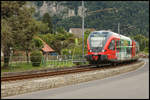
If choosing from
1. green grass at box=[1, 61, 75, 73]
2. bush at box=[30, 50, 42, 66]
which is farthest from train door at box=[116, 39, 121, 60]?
bush at box=[30, 50, 42, 66]

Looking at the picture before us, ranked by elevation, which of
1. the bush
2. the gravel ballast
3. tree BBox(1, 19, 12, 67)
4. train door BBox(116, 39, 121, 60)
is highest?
tree BBox(1, 19, 12, 67)

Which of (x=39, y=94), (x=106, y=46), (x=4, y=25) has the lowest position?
(x=39, y=94)

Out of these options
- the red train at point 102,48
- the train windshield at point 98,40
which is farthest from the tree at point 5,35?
the train windshield at point 98,40

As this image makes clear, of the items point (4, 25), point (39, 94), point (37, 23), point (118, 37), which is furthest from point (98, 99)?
point (37, 23)

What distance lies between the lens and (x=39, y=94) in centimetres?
1186

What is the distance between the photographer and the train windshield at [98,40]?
24.0m

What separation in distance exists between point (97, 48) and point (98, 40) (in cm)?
74

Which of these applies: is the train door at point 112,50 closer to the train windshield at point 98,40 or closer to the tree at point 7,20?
the train windshield at point 98,40

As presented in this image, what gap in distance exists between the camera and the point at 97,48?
2403 centimetres

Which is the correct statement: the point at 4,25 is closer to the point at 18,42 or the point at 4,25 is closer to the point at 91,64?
the point at 18,42

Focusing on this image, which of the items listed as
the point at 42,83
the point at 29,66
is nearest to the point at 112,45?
the point at 29,66

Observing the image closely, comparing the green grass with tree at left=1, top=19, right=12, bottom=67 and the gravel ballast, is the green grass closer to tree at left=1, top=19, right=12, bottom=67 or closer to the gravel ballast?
tree at left=1, top=19, right=12, bottom=67

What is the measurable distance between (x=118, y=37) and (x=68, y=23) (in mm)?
9513

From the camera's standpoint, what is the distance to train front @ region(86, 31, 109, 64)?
23797 mm
